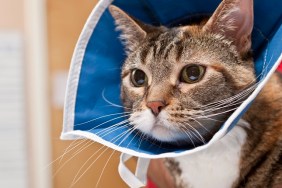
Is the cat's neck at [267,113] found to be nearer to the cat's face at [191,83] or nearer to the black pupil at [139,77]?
the cat's face at [191,83]

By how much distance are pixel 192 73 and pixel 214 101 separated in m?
0.06

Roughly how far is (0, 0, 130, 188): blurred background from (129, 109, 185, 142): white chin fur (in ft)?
2.71

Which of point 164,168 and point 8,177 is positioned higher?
point 164,168

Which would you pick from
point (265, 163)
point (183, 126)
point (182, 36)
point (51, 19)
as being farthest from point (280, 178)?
point (51, 19)

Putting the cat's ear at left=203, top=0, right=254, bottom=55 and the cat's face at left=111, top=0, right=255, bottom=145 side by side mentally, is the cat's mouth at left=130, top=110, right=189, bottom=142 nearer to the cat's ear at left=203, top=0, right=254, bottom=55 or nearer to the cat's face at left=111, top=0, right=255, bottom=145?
the cat's face at left=111, top=0, right=255, bottom=145

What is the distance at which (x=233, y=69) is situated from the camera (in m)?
0.67

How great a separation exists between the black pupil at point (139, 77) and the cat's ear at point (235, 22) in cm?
15

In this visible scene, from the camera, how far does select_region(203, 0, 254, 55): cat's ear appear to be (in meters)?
0.63

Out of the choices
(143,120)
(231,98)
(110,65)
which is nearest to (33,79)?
(110,65)

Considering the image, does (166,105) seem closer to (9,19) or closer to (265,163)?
(265,163)

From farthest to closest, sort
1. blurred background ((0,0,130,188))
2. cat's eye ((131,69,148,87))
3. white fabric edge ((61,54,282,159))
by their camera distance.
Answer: blurred background ((0,0,130,188)), cat's eye ((131,69,148,87)), white fabric edge ((61,54,282,159))

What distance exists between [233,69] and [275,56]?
126 millimetres

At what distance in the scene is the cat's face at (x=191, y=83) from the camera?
0.64 meters

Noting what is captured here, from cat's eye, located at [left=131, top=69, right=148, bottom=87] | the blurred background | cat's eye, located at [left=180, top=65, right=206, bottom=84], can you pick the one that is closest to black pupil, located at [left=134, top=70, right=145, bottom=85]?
cat's eye, located at [left=131, top=69, right=148, bottom=87]
